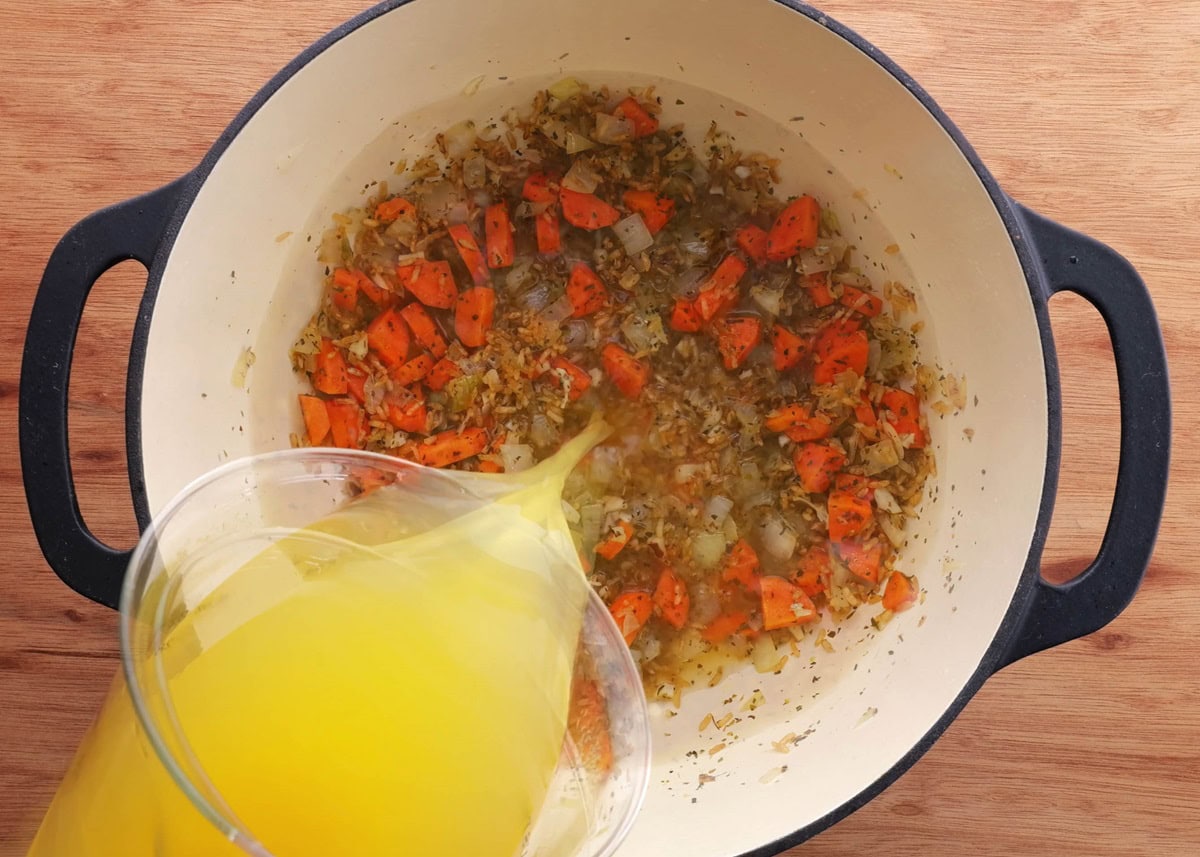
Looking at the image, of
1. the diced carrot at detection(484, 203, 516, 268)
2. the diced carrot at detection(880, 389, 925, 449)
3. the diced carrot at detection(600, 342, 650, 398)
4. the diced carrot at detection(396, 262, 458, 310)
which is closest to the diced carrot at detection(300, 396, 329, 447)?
the diced carrot at detection(396, 262, 458, 310)

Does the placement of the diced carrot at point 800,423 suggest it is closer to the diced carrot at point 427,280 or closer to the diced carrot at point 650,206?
the diced carrot at point 650,206

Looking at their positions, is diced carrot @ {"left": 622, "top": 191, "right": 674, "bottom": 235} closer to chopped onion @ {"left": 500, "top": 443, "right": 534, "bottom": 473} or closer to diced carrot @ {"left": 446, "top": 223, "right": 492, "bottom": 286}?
diced carrot @ {"left": 446, "top": 223, "right": 492, "bottom": 286}

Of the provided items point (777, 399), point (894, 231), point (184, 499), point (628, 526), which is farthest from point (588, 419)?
point (184, 499)

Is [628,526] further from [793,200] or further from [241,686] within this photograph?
[241,686]

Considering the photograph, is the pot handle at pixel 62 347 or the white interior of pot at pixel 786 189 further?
the white interior of pot at pixel 786 189

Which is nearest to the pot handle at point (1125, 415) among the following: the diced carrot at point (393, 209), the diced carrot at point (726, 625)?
the diced carrot at point (726, 625)

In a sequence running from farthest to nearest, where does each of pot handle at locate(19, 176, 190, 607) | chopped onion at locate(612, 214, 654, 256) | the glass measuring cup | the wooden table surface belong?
chopped onion at locate(612, 214, 654, 256) < the wooden table surface < pot handle at locate(19, 176, 190, 607) < the glass measuring cup
